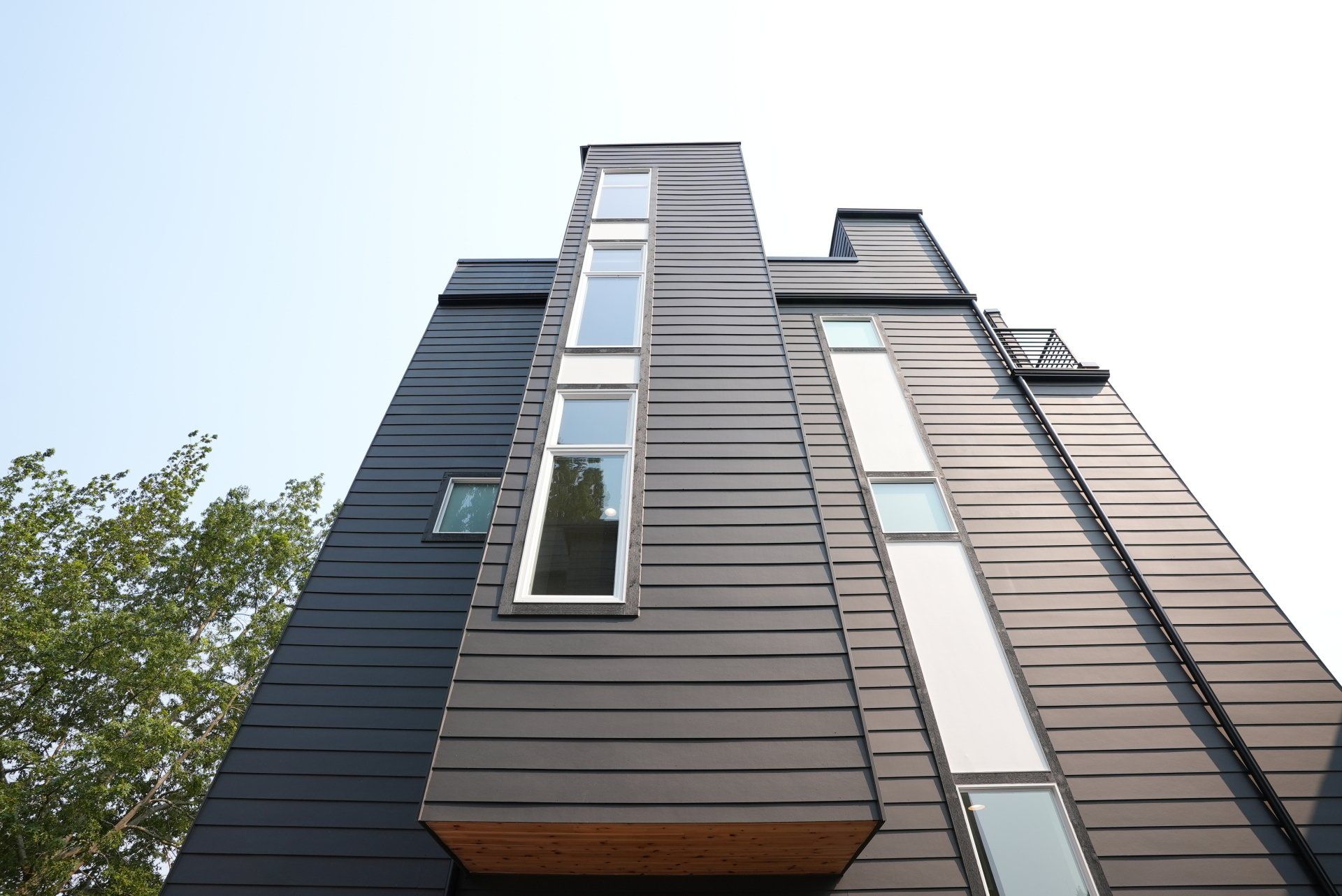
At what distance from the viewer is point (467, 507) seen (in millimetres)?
6398

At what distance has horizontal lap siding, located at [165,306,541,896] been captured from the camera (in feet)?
13.0

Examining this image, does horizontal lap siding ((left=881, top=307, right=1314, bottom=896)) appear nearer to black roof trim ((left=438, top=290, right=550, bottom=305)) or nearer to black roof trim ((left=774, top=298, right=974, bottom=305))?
black roof trim ((left=774, top=298, right=974, bottom=305))

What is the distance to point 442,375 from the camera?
25.6ft

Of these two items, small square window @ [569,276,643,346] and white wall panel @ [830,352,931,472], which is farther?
white wall panel @ [830,352,931,472]

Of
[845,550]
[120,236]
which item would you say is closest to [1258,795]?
[845,550]

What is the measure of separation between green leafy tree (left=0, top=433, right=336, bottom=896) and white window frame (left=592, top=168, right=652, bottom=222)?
12.4m

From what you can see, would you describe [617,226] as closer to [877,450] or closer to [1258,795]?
[877,450]

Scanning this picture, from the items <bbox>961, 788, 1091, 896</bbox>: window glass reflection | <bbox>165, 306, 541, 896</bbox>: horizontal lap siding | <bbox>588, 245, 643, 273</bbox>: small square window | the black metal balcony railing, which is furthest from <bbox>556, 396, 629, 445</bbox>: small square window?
the black metal balcony railing

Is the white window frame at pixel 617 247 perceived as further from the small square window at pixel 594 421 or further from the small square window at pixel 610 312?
the small square window at pixel 594 421

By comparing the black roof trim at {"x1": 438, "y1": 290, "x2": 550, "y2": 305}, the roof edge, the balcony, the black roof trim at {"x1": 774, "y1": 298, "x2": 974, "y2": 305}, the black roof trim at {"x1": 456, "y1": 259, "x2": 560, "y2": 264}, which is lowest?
the balcony

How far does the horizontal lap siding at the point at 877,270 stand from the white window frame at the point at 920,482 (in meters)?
3.17

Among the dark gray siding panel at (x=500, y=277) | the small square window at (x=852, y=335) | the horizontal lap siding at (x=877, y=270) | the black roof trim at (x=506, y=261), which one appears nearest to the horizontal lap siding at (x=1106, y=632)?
the small square window at (x=852, y=335)

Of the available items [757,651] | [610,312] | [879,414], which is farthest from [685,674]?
[879,414]

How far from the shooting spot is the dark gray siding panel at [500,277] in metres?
8.97
